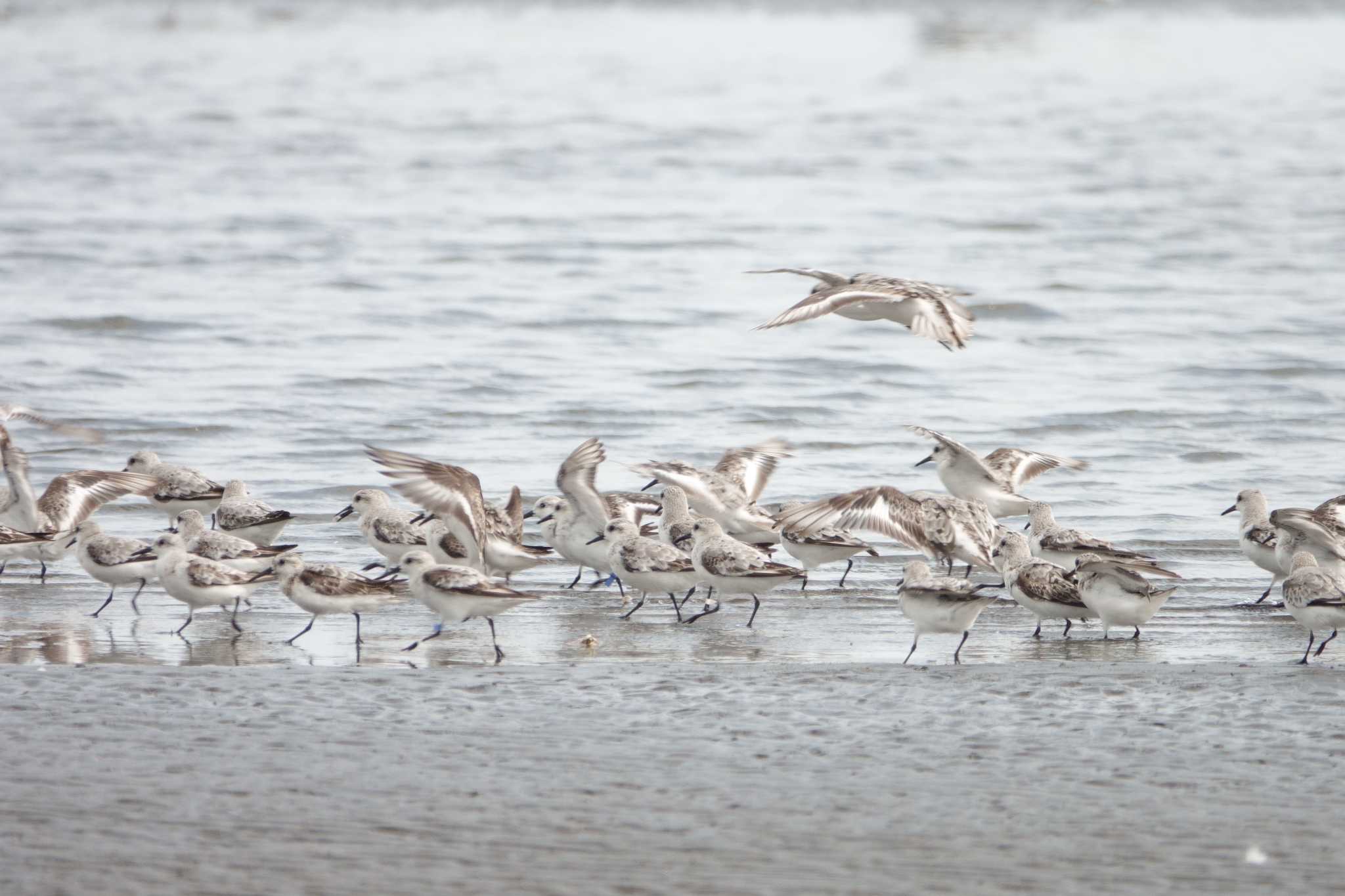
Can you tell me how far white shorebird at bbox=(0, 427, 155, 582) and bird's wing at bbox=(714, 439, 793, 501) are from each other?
12.7ft

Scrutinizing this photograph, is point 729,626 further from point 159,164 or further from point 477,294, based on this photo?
point 159,164

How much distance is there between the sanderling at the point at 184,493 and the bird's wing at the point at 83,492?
0.06 meters

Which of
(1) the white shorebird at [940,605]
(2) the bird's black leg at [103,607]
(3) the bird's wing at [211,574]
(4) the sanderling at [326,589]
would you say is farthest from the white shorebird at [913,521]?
(2) the bird's black leg at [103,607]

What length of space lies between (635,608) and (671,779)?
12.2 ft

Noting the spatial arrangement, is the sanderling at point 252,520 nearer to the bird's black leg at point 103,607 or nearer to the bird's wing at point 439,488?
the bird's black leg at point 103,607

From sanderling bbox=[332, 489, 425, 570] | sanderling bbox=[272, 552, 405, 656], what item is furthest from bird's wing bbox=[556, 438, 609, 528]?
sanderling bbox=[272, 552, 405, 656]

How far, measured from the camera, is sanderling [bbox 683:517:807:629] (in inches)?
385

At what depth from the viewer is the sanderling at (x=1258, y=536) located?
1052 cm

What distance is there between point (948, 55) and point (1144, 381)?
124ft

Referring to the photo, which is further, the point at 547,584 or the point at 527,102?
the point at 527,102

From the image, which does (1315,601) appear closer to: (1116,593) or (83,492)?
(1116,593)

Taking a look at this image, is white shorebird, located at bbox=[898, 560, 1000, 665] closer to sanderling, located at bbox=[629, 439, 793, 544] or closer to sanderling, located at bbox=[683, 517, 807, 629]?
sanderling, located at bbox=[683, 517, 807, 629]

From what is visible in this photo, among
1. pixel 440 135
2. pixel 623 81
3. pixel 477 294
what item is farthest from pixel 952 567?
pixel 623 81

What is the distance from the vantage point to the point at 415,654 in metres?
8.87
